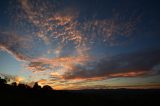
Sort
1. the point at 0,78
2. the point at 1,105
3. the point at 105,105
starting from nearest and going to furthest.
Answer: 1. the point at 1,105
2. the point at 105,105
3. the point at 0,78

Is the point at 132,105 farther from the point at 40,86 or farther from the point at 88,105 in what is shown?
the point at 40,86

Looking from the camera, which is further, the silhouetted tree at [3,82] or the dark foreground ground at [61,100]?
the silhouetted tree at [3,82]

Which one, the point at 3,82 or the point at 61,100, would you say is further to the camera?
the point at 3,82

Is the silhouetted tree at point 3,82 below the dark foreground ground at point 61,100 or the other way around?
the other way around

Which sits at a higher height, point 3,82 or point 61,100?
point 3,82

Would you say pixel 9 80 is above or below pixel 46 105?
above

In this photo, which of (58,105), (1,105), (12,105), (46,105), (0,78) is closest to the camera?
(1,105)

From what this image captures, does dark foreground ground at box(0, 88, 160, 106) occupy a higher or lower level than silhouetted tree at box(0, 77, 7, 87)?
lower

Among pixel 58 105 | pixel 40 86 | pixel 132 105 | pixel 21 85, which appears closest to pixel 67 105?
pixel 58 105

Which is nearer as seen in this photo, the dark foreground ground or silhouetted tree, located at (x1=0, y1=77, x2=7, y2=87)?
the dark foreground ground

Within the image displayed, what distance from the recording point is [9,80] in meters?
119

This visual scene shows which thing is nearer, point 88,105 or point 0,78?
point 88,105

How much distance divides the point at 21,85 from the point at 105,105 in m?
76.3

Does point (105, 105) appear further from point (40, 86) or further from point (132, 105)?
point (40, 86)
